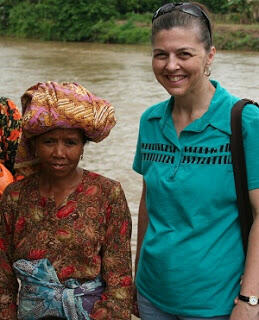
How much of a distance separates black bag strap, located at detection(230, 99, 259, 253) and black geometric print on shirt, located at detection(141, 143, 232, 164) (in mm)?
30

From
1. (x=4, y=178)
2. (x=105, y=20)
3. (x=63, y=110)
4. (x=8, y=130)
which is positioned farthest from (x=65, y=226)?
(x=105, y=20)

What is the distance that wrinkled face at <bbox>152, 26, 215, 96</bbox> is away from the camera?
1973 mm

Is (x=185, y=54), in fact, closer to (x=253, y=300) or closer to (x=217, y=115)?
(x=217, y=115)

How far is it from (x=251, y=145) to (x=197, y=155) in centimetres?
19

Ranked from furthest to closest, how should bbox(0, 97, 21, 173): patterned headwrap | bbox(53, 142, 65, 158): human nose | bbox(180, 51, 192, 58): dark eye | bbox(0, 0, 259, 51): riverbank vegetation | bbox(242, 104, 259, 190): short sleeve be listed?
bbox(0, 0, 259, 51): riverbank vegetation < bbox(0, 97, 21, 173): patterned headwrap < bbox(53, 142, 65, 158): human nose < bbox(180, 51, 192, 58): dark eye < bbox(242, 104, 259, 190): short sleeve

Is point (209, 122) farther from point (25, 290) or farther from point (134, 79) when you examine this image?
point (134, 79)

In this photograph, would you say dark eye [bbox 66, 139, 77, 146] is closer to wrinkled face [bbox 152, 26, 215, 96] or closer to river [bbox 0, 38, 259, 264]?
wrinkled face [bbox 152, 26, 215, 96]

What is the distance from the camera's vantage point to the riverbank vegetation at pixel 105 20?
97.6 ft

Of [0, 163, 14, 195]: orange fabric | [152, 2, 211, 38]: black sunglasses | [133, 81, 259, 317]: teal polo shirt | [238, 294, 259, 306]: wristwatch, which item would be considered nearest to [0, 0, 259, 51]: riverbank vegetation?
[0, 163, 14, 195]: orange fabric

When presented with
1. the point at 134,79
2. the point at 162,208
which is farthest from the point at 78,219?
the point at 134,79

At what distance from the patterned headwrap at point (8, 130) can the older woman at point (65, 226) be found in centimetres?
57

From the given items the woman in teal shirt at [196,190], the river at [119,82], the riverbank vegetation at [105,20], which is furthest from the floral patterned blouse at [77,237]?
the riverbank vegetation at [105,20]

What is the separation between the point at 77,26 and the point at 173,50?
3622 centimetres

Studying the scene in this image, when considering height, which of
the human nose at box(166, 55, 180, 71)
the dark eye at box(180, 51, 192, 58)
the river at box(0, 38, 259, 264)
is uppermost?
the dark eye at box(180, 51, 192, 58)
